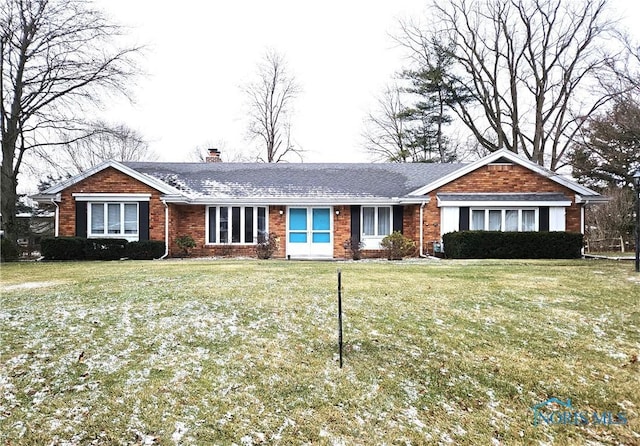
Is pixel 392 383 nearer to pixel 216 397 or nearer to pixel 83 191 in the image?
pixel 216 397

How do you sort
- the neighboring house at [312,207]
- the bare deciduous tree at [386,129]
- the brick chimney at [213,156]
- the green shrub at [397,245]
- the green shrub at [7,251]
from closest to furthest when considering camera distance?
the green shrub at [7,251]
the green shrub at [397,245]
the neighboring house at [312,207]
the brick chimney at [213,156]
the bare deciduous tree at [386,129]

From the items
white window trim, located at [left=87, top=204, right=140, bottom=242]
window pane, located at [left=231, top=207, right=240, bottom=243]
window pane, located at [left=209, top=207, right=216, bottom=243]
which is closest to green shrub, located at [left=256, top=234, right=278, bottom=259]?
window pane, located at [left=231, top=207, right=240, bottom=243]

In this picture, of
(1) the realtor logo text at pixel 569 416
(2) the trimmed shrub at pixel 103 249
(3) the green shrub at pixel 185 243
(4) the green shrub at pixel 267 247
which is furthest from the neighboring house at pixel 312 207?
(1) the realtor logo text at pixel 569 416

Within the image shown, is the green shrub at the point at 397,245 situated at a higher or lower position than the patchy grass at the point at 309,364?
higher

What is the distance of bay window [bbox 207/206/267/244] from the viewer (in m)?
17.5

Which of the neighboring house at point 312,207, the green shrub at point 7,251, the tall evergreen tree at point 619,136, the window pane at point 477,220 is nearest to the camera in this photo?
the tall evergreen tree at point 619,136

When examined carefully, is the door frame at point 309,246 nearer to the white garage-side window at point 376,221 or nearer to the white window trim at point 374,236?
the white window trim at point 374,236

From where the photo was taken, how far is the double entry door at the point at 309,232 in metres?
17.6

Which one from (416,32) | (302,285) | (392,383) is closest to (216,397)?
(392,383)

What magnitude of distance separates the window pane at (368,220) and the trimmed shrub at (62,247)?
10.8 metres

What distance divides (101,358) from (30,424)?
1.19 m

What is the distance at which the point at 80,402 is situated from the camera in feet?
12.8

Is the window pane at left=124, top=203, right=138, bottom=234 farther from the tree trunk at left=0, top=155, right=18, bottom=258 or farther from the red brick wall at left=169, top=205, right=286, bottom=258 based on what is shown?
the tree trunk at left=0, top=155, right=18, bottom=258

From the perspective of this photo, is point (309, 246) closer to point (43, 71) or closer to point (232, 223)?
point (232, 223)
